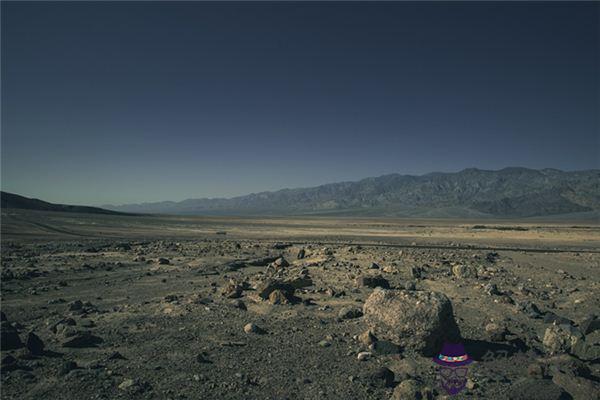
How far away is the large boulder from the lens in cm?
705

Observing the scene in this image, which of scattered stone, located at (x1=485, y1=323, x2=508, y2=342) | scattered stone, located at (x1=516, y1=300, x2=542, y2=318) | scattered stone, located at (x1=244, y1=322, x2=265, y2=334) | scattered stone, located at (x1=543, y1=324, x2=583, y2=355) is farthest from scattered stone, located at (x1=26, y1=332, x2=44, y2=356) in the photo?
scattered stone, located at (x1=516, y1=300, x2=542, y2=318)

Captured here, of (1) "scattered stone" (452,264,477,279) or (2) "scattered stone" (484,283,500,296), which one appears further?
(1) "scattered stone" (452,264,477,279)

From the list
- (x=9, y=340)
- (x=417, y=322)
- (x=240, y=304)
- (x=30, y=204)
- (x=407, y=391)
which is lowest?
(x=407, y=391)

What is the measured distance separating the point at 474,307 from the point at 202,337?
23.2 ft

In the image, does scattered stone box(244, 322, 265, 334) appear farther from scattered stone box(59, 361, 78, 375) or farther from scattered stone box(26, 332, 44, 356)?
scattered stone box(26, 332, 44, 356)

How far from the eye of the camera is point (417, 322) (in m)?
7.11

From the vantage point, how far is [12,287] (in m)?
12.9

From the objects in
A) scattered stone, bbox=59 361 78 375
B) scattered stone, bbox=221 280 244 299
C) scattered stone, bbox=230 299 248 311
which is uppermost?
scattered stone, bbox=221 280 244 299

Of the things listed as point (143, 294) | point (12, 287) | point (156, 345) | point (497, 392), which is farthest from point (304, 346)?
point (12, 287)

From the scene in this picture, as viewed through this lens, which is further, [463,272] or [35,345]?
[463,272]

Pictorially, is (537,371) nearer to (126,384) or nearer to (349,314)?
(349,314)

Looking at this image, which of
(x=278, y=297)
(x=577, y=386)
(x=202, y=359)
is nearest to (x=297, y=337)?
(x=202, y=359)

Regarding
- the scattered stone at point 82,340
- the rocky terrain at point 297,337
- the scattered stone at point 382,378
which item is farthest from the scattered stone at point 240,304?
the scattered stone at point 382,378

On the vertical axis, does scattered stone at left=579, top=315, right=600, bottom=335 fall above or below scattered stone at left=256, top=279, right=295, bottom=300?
below
